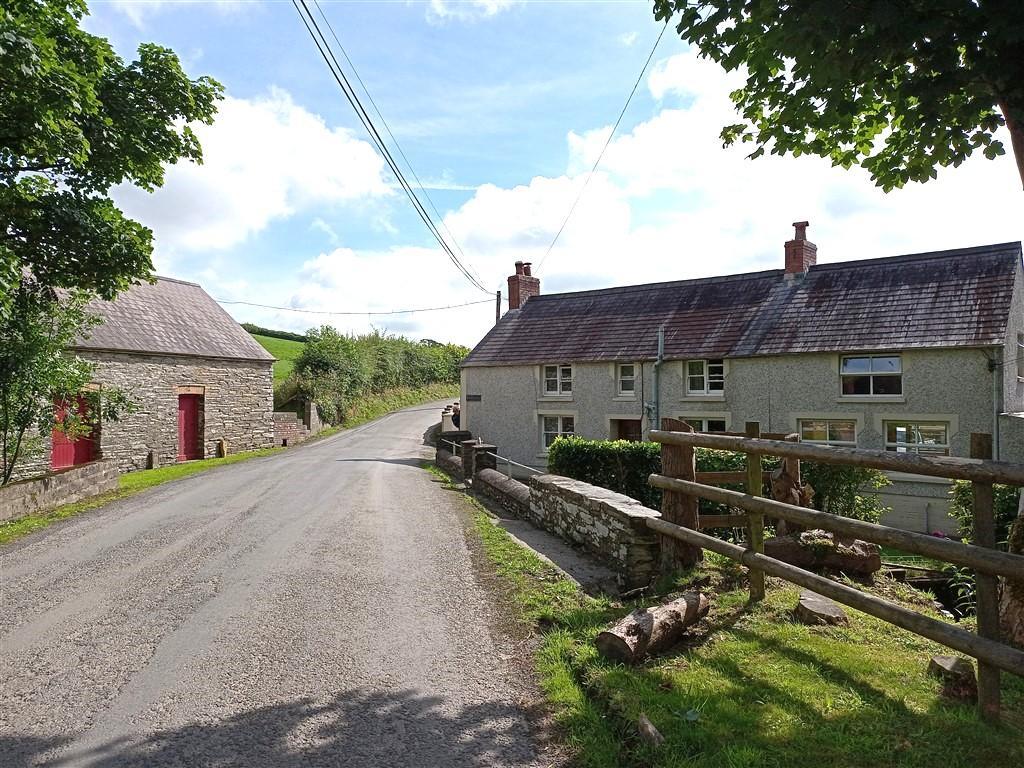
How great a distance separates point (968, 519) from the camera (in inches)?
373

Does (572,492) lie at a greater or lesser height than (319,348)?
lesser

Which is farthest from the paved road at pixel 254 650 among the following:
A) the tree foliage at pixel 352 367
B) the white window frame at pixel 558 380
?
the tree foliage at pixel 352 367

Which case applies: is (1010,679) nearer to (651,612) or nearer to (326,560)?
(651,612)

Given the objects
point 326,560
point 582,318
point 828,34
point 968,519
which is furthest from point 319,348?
point 828,34

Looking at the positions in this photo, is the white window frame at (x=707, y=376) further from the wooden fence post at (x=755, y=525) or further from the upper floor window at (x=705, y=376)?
the wooden fence post at (x=755, y=525)

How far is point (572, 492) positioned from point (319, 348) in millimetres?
30505

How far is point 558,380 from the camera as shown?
87.1 ft

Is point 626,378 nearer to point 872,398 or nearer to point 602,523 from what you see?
point 872,398

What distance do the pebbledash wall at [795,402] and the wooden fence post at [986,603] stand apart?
15.9m

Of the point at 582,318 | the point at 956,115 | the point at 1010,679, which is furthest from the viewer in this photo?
the point at 582,318

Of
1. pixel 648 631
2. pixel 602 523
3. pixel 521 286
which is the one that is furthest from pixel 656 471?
pixel 521 286

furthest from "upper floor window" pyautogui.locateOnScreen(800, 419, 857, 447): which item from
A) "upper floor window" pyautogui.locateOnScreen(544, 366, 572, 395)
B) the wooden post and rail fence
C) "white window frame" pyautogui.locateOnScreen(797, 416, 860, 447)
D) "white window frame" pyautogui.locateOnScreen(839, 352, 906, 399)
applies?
the wooden post and rail fence

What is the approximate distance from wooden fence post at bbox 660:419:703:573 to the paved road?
75.2 inches

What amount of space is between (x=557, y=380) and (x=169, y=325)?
16.0m
